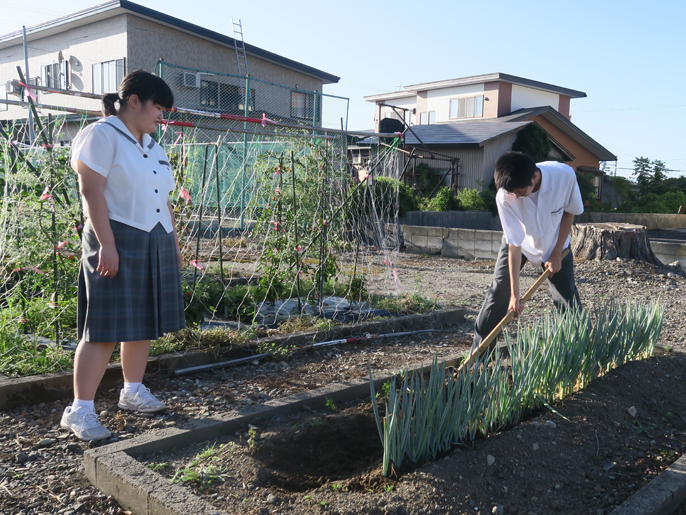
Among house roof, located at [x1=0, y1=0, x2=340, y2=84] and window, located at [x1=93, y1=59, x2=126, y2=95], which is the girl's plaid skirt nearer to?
window, located at [x1=93, y1=59, x2=126, y2=95]

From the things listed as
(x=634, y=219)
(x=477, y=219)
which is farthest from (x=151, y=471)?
(x=634, y=219)

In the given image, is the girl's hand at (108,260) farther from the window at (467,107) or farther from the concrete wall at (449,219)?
the window at (467,107)

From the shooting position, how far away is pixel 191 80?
16.0 m

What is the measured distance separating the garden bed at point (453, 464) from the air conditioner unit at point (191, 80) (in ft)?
47.2

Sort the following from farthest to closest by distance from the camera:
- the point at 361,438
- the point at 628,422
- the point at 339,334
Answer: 1. the point at 339,334
2. the point at 628,422
3. the point at 361,438

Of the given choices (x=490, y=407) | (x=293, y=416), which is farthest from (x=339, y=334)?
(x=490, y=407)

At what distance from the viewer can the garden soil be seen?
6.44ft

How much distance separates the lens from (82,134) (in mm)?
2414

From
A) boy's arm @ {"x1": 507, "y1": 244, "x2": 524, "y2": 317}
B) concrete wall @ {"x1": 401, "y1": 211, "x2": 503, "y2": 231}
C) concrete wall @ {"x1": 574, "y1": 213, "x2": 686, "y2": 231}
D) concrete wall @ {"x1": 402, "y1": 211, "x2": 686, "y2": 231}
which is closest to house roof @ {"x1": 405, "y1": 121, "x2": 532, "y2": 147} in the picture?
concrete wall @ {"x1": 402, "y1": 211, "x2": 686, "y2": 231}

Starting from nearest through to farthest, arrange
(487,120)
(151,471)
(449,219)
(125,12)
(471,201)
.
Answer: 1. (151,471)
2. (449,219)
3. (125,12)
4. (471,201)
5. (487,120)

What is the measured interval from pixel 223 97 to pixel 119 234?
15859 mm

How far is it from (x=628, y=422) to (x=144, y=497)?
7.29 ft

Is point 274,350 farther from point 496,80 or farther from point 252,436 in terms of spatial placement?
point 496,80

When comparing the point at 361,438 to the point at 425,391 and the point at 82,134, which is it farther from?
the point at 82,134
